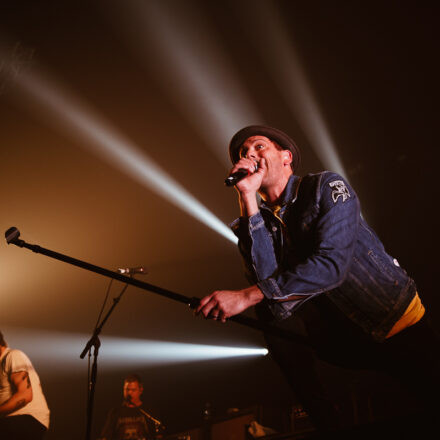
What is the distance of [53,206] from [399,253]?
529cm

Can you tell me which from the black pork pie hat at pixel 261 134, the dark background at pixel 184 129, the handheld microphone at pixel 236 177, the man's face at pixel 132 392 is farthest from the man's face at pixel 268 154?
the man's face at pixel 132 392

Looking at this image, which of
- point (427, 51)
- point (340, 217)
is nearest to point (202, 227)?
point (427, 51)

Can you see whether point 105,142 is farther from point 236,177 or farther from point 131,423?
point 131,423

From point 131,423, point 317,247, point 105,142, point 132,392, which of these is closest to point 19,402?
point 131,423

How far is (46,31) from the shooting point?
3943 mm

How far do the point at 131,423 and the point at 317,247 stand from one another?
16.8 ft

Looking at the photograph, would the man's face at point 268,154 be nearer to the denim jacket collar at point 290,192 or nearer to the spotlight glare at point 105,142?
the denim jacket collar at point 290,192

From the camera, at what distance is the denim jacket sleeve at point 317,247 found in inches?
58.3

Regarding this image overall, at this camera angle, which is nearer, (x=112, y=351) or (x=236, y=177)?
(x=236, y=177)

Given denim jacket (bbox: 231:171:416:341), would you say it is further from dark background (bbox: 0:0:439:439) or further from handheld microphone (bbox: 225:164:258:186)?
dark background (bbox: 0:0:439:439)

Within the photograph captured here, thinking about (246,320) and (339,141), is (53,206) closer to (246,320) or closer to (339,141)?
(339,141)

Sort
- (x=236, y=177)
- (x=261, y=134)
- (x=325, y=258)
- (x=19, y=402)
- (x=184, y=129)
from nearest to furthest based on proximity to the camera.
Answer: (x=325, y=258) → (x=236, y=177) → (x=261, y=134) → (x=19, y=402) → (x=184, y=129)

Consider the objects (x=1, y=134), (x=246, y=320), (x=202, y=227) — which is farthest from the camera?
(x=202, y=227)

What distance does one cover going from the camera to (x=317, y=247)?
1.59 meters
